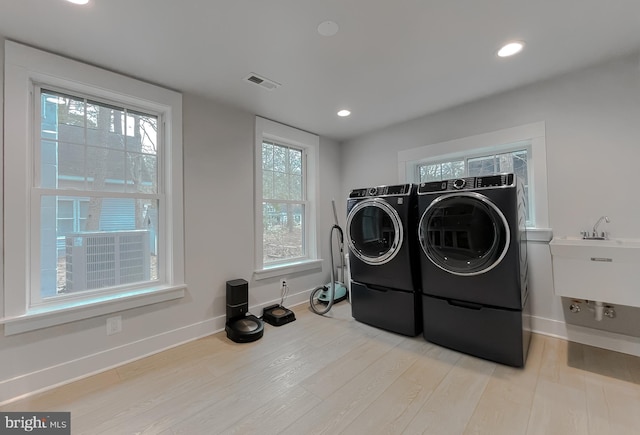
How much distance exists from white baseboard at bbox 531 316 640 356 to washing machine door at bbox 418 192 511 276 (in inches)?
42.1

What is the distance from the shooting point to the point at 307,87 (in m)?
2.39

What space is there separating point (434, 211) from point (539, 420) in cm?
140

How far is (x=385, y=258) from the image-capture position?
248 cm

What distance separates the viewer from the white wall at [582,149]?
2.03 metres

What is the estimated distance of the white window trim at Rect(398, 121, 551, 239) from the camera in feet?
7.79

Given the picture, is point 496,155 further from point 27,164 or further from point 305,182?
point 27,164

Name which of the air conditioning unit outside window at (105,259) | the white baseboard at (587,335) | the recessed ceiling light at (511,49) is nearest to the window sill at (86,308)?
the air conditioning unit outside window at (105,259)

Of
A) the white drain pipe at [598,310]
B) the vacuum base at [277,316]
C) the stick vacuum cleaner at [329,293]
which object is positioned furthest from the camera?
the stick vacuum cleaner at [329,293]

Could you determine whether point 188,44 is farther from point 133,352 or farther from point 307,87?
point 133,352

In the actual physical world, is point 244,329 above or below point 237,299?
below

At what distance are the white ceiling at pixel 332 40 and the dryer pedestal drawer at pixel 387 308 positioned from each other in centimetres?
191

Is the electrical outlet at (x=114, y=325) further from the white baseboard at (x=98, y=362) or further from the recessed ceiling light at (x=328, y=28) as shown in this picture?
the recessed ceiling light at (x=328, y=28)

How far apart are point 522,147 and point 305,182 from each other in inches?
96.3

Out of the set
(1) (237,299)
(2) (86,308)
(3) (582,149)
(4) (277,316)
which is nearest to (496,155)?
(3) (582,149)
